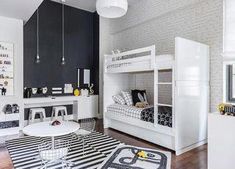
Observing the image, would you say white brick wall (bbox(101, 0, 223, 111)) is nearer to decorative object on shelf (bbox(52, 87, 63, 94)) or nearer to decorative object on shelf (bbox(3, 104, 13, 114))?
decorative object on shelf (bbox(52, 87, 63, 94))

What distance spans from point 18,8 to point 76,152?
2914mm

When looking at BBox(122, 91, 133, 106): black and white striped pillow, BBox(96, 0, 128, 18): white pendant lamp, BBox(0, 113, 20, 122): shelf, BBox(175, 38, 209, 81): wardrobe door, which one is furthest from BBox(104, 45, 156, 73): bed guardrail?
BBox(0, 113, 20, 122): shelf

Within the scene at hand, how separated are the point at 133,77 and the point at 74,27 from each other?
2.57 meters

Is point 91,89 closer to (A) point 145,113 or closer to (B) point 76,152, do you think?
(A) point 145,113

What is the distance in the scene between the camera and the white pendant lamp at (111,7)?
7.59ft

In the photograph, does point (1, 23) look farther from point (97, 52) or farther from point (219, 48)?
point (219, 48)

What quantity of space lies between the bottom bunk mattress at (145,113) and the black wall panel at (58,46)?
1779mm

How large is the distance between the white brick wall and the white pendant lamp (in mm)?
1988

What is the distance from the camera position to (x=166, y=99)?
14.2ft

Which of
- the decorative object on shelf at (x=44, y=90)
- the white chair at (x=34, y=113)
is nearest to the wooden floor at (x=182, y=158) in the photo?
the white chair at (x=34, y=113)

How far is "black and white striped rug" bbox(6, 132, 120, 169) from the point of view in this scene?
2.51 meters

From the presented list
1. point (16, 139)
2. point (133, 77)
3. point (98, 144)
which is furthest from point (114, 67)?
point (16, 139)

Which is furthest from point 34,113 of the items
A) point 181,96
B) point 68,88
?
point 181,96

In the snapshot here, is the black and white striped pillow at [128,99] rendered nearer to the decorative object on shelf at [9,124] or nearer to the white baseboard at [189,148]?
the white baseboard at [189,148]
